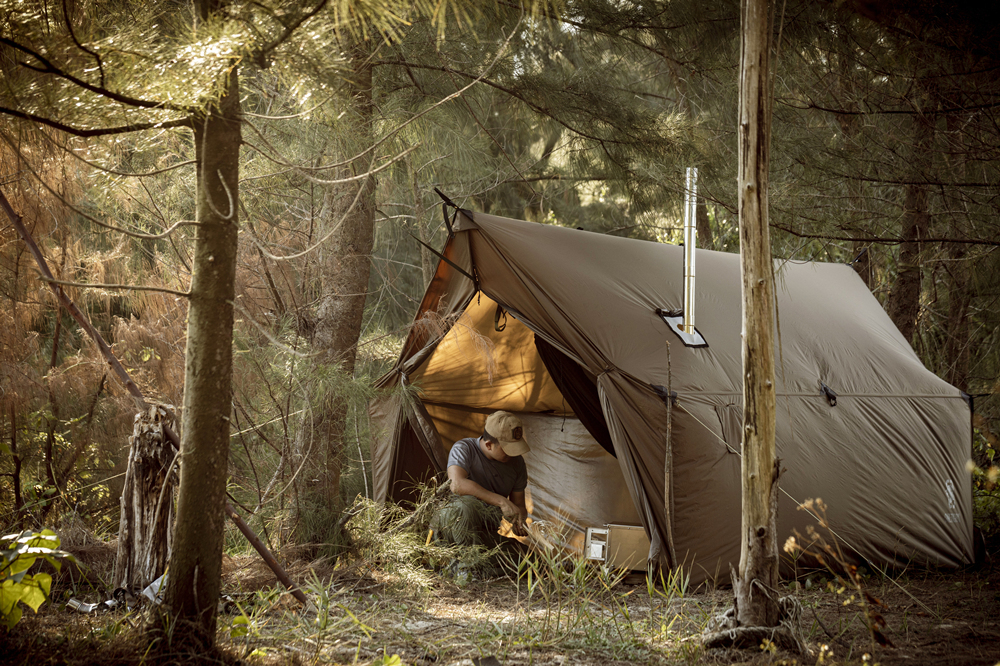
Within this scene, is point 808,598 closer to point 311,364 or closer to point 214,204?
point 311,364

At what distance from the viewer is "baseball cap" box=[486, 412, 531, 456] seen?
4117 millimetres

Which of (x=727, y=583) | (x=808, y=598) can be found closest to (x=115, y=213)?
(x=727, y=583)

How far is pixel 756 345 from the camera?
2.44 meters

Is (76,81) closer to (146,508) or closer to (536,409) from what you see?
(146,508)

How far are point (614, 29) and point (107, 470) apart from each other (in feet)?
13.6

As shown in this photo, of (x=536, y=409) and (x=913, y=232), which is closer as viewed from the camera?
(x=913, y=232)

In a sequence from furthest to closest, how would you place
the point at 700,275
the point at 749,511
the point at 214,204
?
the point at 700,275 < the point at 749,511 < the point at 214,204

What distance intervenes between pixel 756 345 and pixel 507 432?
196 centimetres

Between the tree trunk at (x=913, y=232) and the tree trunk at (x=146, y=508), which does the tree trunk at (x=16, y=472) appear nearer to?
the tree trunk at (x=146, y=508)

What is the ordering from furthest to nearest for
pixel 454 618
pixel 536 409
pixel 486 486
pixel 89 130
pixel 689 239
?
pixel 536 409 < pixel 486 486 < pixel 689 239 < pixel 454 618 < pixel 89 130

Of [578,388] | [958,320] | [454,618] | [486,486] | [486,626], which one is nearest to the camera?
[486,626]

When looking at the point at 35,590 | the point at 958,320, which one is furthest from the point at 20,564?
the point at 958,320

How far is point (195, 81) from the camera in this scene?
1.77m

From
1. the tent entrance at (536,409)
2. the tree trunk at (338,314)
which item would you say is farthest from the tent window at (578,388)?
the tree trunk at (338,314)
